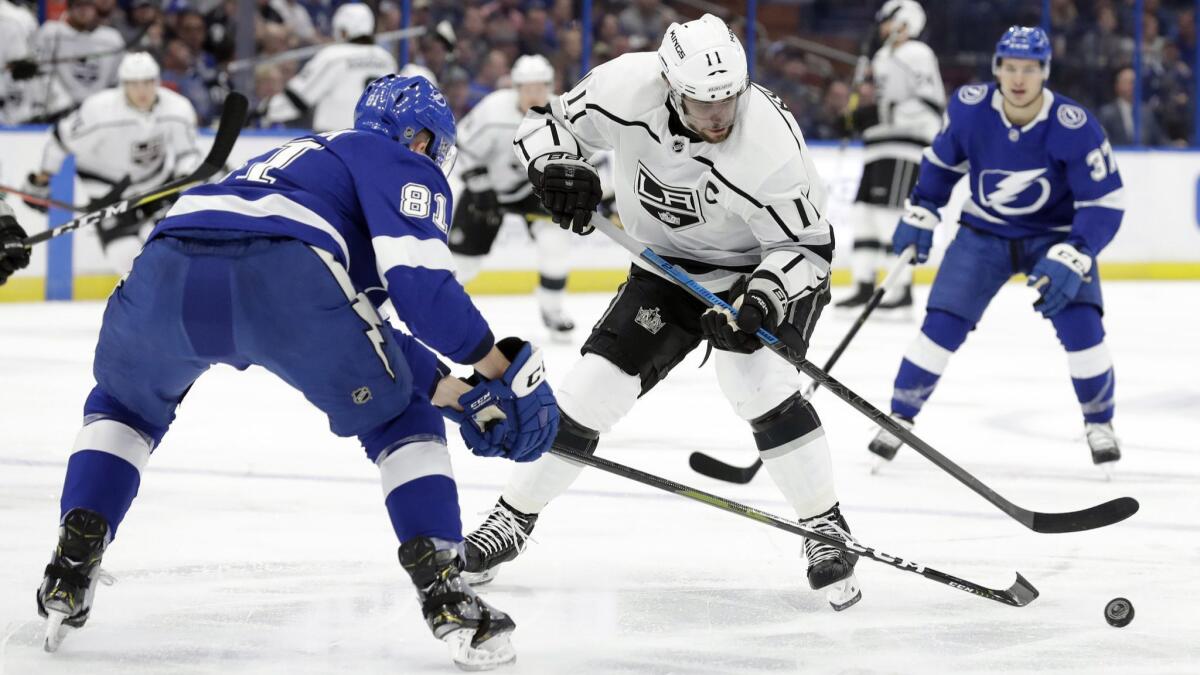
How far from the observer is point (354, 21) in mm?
7996

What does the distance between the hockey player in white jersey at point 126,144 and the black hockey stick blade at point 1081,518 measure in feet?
16.9

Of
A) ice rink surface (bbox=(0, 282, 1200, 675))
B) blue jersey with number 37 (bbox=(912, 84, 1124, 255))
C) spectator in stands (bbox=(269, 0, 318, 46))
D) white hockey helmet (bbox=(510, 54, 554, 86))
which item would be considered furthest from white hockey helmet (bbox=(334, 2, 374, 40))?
blue jersey with number 37 (bbox=(912, 84, 1124, 255))

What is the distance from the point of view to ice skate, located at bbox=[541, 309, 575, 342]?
6918mm

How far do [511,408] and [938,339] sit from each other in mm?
2119

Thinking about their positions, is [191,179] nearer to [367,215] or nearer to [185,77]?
[367,215]

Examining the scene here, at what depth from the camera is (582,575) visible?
3.13 m

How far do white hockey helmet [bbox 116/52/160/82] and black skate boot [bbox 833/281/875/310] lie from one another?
3391 millimetres

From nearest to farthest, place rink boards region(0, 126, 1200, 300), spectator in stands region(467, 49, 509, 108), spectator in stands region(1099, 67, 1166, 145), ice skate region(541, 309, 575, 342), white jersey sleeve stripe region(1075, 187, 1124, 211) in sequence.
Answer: white jersey sleeve stripe region(1075, 187, 1124, 211)
ice skate region(541, 309, 575, 342)
rink boards region(0, 126, 1200, 300)
spectator in stands region(467, 49, 509, 108)
spectator in stands region(1099, 67, 1166, 145)

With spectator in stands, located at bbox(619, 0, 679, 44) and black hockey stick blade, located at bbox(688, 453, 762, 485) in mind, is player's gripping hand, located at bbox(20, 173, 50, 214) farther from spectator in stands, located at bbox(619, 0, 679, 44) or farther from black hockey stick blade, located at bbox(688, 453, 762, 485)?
black hockey stick blade, located at bbox(688, 453, 762, 485)

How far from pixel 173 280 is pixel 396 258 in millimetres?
318

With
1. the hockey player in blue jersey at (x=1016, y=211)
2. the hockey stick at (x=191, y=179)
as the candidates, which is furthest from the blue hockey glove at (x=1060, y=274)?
the hockey stick at (x=191, y=179)

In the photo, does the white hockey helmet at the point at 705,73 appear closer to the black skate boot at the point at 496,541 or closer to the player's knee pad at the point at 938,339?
the black skate boot at the point at 496,541

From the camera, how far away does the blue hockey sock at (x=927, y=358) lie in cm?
425

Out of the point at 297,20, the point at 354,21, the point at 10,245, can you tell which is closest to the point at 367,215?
the point at 10,245
